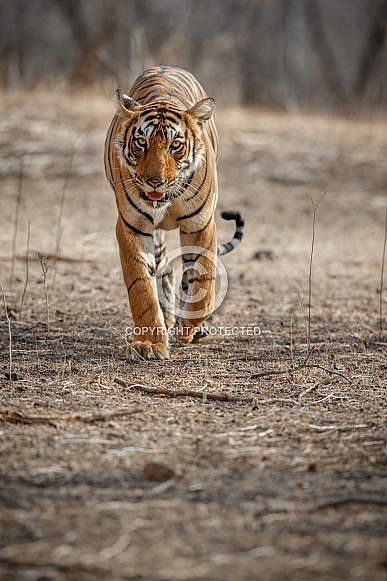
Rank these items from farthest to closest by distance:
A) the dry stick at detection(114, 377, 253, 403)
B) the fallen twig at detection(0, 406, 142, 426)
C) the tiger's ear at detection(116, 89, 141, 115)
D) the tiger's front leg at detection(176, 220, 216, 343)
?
1. the tiger's front leg at detection(176, 220, 216, 343)
2. the tiger's ear at detection(116, 89, 141, 115)
3. the dry stick at detection(114, 377, 253, 403)
4. the fallen twig at detection(0, 406, 142, 426)

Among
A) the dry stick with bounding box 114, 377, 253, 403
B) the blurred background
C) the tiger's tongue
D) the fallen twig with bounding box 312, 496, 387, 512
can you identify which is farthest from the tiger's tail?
the blurred background

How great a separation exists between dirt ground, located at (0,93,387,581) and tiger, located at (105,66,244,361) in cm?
21

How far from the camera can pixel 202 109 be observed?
432 cm

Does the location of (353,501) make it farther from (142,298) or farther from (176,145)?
(176,145)

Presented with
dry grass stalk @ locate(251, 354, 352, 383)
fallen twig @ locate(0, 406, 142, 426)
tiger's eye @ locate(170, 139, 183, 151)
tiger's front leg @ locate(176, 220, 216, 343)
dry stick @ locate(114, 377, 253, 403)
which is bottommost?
fallen twig @ locate(0, 406, 142, 426)

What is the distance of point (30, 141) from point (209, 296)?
6.01m

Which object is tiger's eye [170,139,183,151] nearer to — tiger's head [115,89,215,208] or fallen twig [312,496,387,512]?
tiger's head [115,89,215,208]

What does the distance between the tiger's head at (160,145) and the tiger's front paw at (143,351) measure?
676 mm

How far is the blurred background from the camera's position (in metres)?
13.0

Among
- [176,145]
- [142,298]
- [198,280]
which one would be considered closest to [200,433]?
[142,298]

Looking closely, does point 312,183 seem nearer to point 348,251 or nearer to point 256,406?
point 348,251

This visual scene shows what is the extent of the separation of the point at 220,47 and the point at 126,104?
1198 cm

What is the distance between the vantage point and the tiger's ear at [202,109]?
169 inches

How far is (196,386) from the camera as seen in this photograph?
3604mm
